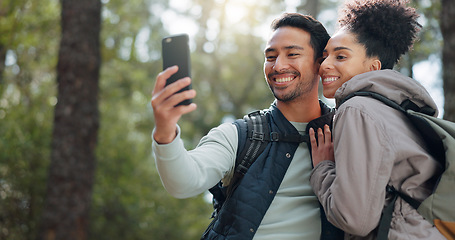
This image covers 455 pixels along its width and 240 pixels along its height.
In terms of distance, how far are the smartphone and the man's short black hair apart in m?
1.06

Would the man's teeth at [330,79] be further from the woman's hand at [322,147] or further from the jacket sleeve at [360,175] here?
the jacket sleeve at [360,175]

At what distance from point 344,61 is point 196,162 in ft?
2.96

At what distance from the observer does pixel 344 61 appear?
7.75 ft

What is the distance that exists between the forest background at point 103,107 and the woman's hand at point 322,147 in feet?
6.42

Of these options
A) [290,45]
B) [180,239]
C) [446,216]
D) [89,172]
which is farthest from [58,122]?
Result: [180,239]

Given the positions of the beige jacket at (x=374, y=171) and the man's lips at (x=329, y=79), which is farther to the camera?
the man's lips at (x=329, y=79)

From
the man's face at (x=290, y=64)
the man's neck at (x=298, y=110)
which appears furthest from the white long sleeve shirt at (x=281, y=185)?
the man's face at (x=290, y=64)

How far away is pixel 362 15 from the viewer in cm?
240

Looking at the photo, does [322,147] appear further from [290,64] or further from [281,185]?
[290,64]

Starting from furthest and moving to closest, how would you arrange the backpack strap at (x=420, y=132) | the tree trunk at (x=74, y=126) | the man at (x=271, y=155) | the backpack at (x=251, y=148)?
the tree trunk at (x=74, y=126)
the backpack at (x=251, y=148)
the backpack strap at (x=420, y=132)
the man at (x=271, y=155)

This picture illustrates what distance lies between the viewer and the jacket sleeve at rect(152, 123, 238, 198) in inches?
71.6

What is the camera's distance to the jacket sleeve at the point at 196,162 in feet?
5.96

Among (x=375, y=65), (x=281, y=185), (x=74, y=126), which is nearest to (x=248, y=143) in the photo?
(x=281, y=185)

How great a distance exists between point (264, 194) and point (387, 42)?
37.9 inches
